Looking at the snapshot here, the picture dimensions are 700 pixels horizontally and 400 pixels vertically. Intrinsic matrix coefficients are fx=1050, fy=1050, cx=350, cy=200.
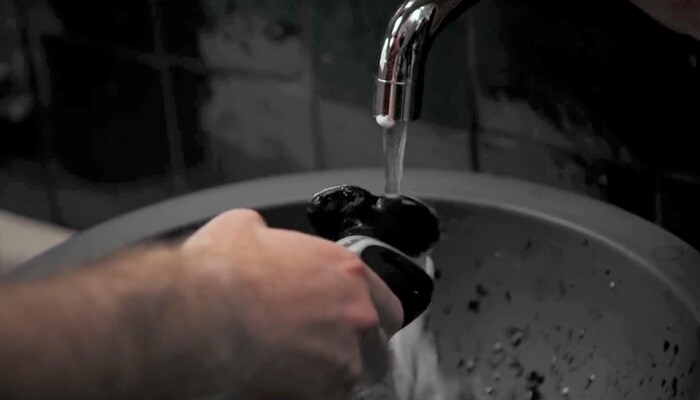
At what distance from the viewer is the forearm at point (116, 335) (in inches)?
13.1

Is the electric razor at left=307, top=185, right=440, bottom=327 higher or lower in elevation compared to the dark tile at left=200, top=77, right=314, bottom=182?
higher

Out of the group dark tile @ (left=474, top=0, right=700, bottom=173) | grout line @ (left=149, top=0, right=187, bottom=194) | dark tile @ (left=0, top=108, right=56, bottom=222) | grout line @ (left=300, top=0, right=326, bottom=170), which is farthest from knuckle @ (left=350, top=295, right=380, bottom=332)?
dark tile @ (left=0, top=108, right=56, bottom=222)

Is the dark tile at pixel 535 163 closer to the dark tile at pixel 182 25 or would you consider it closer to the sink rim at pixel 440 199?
the sink rim at pixel 440 199

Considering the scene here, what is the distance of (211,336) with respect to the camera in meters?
0.37

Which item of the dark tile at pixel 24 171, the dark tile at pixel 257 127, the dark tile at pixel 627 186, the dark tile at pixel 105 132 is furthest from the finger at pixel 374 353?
the dark tile at pixel 24 171

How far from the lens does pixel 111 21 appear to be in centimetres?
88

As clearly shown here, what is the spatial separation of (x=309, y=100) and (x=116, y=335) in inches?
18.1

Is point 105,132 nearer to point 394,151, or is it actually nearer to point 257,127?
point 257,127

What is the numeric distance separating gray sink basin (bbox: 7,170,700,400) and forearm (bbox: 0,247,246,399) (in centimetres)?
18

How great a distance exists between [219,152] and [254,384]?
487 millimetres

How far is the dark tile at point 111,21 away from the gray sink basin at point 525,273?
0.27 meters

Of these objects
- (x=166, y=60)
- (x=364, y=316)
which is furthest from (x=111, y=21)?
(x=364, y=316)

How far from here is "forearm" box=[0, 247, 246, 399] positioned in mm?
Result: 332

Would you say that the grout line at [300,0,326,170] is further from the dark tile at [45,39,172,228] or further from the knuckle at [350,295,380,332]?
the knuckle at [350,295,380,332]
